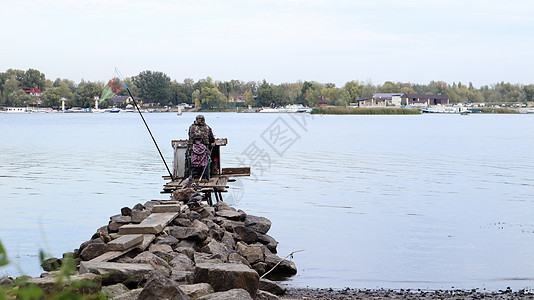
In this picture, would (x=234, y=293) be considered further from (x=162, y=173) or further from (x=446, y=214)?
(x=162, y=173)

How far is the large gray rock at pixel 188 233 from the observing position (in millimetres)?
11234

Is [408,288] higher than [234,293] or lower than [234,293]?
lower

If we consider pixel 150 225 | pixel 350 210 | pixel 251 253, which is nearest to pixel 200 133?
pixel 251 253

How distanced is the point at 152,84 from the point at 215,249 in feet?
621

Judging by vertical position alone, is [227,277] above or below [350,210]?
above

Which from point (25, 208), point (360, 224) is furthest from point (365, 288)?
point (25, 208)

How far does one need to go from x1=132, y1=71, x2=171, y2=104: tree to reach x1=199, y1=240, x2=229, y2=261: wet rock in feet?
608

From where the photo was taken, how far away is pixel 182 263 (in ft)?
31.2

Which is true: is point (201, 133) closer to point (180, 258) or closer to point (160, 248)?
point (160, 248)

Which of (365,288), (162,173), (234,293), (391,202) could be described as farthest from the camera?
(162,173)

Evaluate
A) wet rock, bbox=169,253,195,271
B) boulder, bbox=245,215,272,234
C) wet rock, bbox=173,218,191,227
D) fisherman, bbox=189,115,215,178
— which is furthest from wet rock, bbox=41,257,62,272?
fisherman, bbox=189,115,215,178

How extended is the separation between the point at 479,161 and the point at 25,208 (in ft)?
94.0

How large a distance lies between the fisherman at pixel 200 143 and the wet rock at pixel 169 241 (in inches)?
223

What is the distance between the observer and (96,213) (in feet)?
65.0
